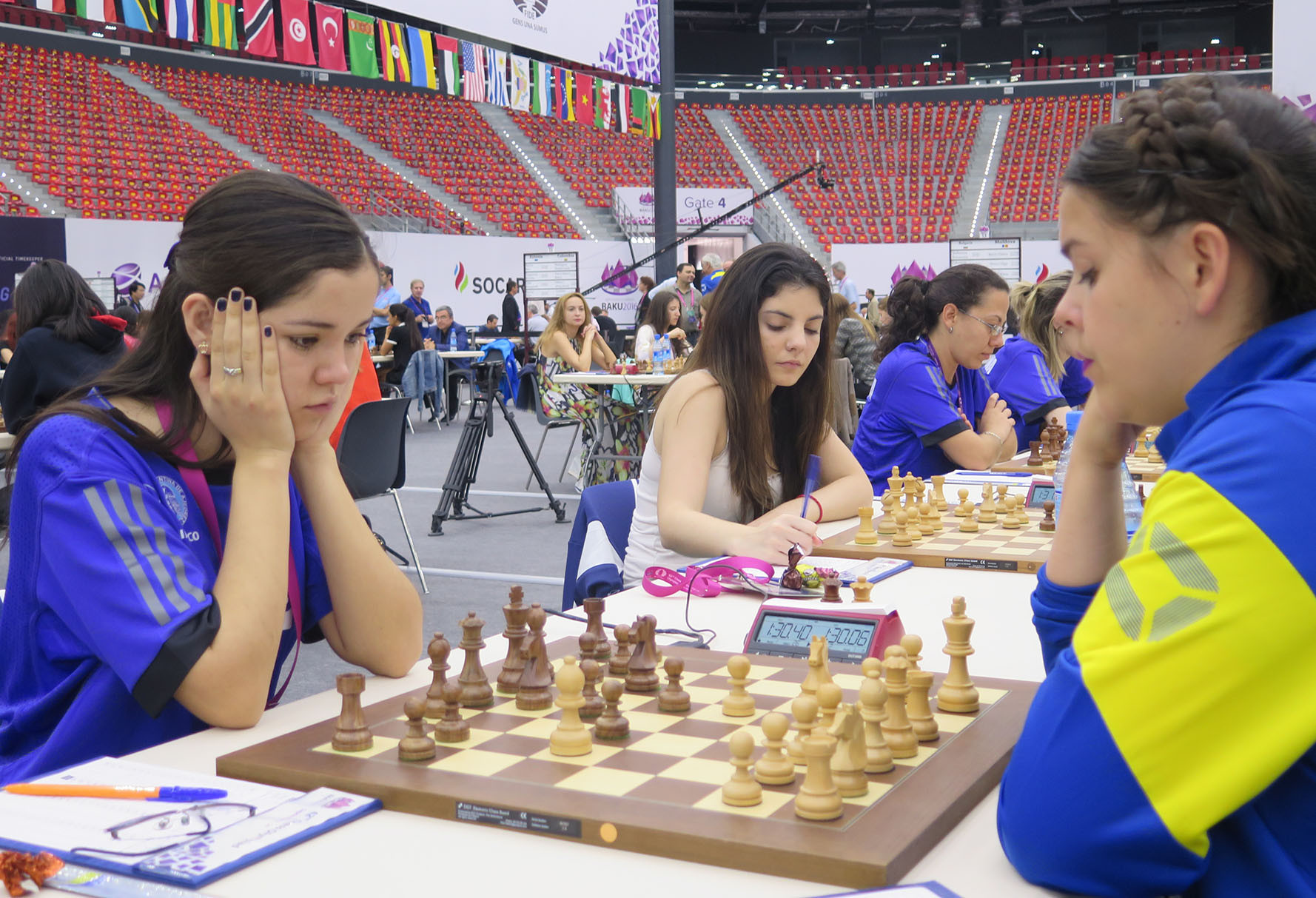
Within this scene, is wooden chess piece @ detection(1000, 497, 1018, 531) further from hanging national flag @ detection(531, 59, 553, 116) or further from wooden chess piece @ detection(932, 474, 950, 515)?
hanging national flag @ detection(531, 59, 553, 116)

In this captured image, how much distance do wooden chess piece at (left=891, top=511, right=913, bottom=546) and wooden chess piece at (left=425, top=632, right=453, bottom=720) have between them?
1.20 metres

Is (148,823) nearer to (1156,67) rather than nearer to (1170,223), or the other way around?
(1170,223)

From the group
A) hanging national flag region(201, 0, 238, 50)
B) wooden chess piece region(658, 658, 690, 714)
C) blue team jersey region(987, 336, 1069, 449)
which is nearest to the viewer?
wooden chess piece region(658, 658, 690, 714)

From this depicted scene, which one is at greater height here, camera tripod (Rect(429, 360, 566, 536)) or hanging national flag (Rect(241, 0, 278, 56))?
hanging national flag (Rect(241, 0, 278, 56))

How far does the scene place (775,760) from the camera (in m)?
1.00

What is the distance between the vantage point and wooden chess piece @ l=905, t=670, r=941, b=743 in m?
1.10

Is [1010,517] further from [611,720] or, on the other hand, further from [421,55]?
[421,55]

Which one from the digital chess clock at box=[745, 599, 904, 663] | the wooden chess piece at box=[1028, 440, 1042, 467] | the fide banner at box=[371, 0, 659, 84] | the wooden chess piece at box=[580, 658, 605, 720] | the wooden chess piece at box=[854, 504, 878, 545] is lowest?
the wooden chess piece at box=[1028, 440, 1042, 467]

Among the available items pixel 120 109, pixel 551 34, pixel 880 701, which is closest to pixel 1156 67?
pixel 551 34

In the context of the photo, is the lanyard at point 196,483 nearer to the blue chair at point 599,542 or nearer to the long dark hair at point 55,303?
the blue chair at point 599,542

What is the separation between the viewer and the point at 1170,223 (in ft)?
2.88

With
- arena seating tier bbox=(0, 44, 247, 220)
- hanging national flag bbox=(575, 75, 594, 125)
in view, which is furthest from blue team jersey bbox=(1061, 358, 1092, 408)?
arena seating tier bbox=(0, 44, 247, 220)

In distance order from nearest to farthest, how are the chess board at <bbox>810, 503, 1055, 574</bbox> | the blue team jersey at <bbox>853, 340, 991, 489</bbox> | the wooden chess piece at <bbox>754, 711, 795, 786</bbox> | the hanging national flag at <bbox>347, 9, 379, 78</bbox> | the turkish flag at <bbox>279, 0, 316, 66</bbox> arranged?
the wooden chess piece at <bbox>754, 711, 795, 786</bbox> < the chess board at <bbox>810, 503, 1055, 574</bbox> < the blue team jersey at <bbox>853, 340, 991, 489</bbox> < the turkish flag at <bbox>279, 0, 316, 66</bbox> < the hanging national flag at <bbox>347, 9, 379, 78</bbox>

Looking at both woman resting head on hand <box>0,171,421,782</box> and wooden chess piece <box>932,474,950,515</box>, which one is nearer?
woman resting head on hand <box>0,171,421,782</box>
